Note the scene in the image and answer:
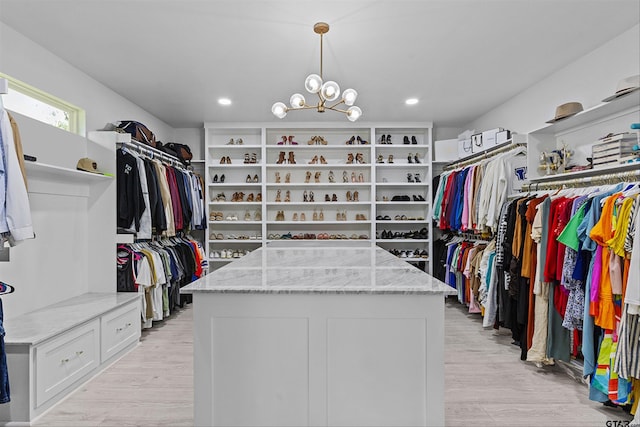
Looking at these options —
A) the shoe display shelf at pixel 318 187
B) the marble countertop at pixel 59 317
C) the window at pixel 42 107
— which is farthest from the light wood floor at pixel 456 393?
the shoe display shelf at pixel 318 187

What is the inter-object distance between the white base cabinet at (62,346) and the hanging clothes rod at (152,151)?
1477 millimetres

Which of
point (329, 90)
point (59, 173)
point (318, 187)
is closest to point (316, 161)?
point (318, 187)

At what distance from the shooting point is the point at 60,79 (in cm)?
324

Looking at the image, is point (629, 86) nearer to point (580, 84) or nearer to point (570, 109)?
point (570, 109)

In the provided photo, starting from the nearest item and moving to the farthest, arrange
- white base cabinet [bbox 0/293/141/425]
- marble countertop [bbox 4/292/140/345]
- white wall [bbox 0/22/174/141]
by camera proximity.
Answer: white base cabinet [bbox 0/293/141/425] < marble countertop [bbox 4/292/140/345] < white wall [bbox 0/22/174/141]

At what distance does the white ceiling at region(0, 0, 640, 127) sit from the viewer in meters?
2.48

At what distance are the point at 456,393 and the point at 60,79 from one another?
3.94 meters

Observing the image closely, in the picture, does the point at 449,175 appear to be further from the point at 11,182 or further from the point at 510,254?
the point at 11,182

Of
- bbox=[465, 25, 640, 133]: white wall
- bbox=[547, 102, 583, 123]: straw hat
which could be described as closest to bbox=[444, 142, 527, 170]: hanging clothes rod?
bbox=[465, 25, 640, 133]: white wall

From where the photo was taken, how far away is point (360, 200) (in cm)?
590

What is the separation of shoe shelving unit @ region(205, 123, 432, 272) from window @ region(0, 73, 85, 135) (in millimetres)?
2083

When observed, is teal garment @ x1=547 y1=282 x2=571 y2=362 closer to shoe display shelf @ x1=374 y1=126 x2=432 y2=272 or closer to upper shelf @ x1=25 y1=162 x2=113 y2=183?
shoe display shelf @ x1=374 y1=126 x2=432 y2=272

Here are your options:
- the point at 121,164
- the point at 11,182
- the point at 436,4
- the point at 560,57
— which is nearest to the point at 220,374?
the point at 11,182

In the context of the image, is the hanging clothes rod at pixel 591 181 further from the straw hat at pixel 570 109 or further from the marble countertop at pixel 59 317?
the marble countertop at pixel 59 317
